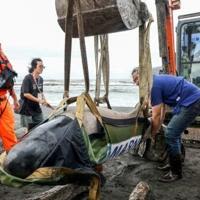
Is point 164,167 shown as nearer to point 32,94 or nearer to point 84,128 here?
point 32,94

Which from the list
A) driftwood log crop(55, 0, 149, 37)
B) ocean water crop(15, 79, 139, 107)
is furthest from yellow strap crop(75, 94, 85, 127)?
ocean water crop(15, 79, 139, 107)

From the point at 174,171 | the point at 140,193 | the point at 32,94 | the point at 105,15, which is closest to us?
the point at 105,15

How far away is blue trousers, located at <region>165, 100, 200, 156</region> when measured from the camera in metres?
5.58

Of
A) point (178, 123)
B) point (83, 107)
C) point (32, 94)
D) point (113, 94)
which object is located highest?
point (83, 107)

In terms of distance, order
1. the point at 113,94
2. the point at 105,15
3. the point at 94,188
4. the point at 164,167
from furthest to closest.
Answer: the point at 113,94
the point at 164,167
the point at 105,15
the point at 94,188

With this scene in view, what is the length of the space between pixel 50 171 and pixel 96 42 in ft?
7.00

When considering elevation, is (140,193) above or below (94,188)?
below

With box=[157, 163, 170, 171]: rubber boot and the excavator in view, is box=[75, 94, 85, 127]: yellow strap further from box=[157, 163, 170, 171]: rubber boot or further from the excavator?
box=[157, 163, 170, 171]: rubber boot

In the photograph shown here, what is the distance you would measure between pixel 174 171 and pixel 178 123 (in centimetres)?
76

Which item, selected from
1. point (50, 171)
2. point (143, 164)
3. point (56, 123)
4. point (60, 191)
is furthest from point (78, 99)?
point (143, 164)

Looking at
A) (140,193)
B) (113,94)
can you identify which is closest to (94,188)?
(140,193)

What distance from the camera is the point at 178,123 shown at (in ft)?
18.5

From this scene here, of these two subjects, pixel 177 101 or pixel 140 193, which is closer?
pixel 140 193

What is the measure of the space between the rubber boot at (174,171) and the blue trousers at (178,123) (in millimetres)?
88
